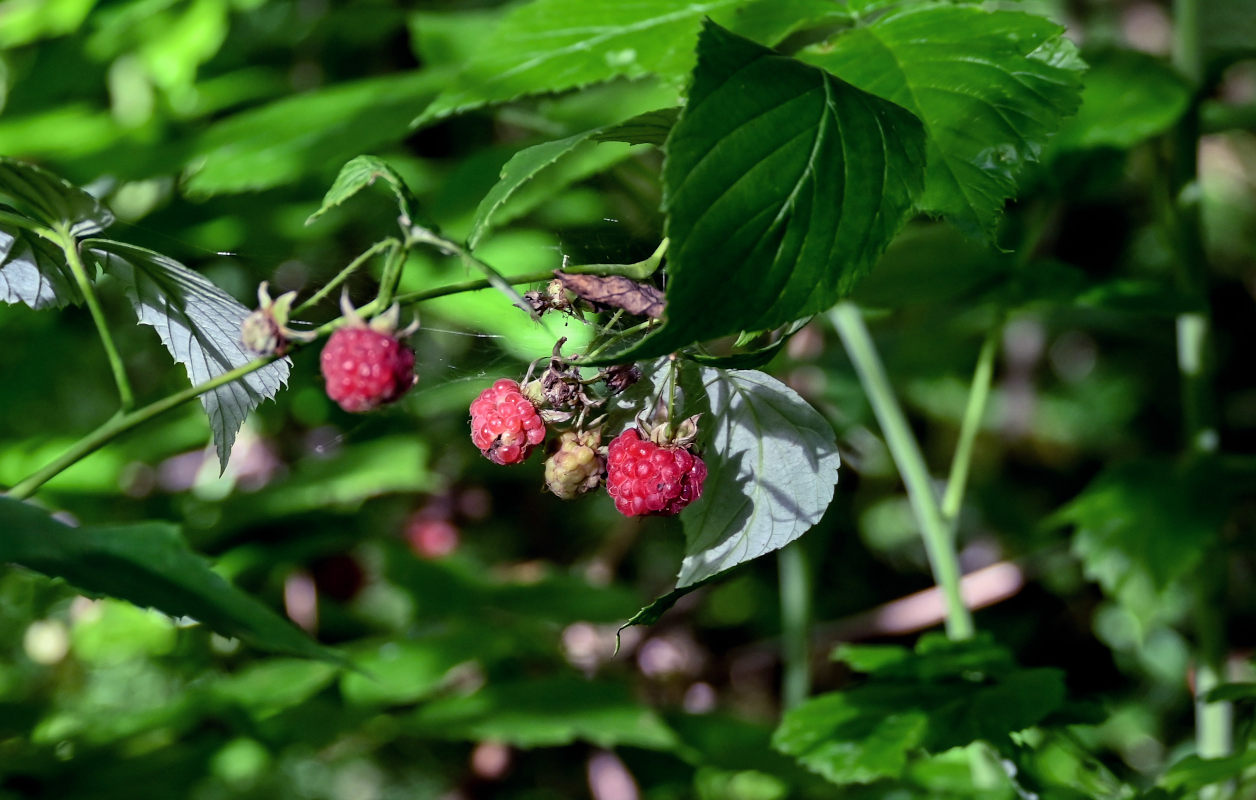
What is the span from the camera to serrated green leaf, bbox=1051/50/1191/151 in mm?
901

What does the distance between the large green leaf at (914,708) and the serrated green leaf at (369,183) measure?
1.53ft

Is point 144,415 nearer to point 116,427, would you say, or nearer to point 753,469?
point 116,427

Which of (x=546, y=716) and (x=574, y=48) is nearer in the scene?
(x=574, y=48)

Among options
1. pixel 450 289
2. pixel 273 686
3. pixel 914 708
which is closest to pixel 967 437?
pixel 914 708

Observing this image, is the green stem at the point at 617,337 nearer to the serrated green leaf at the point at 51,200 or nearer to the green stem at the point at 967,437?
the serrated green leaf at the point at 51,200

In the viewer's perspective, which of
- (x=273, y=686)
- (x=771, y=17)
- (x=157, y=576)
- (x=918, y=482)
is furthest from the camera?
(x=273, y=686)

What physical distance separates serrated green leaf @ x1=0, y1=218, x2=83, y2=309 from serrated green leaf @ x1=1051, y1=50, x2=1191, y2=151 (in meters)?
0.78

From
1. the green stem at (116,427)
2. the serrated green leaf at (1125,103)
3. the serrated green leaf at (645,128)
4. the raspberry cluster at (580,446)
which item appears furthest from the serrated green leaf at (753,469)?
the serrated green leaf at (1125,103)

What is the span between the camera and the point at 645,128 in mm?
494

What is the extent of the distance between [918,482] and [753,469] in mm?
424

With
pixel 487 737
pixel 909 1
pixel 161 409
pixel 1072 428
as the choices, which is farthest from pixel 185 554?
pixel 1072 428

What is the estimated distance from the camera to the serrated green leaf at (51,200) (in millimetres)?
488

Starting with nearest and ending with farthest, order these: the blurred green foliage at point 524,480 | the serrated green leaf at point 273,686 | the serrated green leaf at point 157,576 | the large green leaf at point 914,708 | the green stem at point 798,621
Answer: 1. the serrated green leaf at point 157,576
2. the large green leaf at point 914,708
3. the blurred green foliage at point 524,480
4. the serrated green leaf at point 273,686
5. the green stem at point 798,621

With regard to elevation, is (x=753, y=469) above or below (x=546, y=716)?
above
